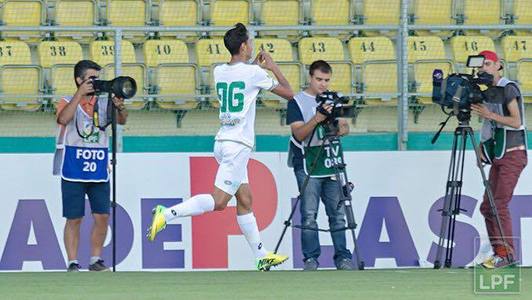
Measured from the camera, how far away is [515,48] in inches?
630

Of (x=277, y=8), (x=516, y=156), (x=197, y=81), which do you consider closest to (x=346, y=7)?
(x=277, y=8)

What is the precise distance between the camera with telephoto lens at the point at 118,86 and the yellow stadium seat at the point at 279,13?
5099 mm

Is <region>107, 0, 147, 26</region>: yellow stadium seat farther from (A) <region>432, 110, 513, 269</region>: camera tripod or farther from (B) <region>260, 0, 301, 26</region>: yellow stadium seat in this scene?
(A) <region>432, 110, 513, 269</region>: camera tripod

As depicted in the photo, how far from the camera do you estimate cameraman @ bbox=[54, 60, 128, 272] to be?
11703mm

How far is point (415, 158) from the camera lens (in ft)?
42.4

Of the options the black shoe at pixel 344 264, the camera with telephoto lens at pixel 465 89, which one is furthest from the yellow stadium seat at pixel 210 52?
the black shoe at pixel 344 264

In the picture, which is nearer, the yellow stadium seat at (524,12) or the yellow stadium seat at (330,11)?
the yellow stadium seat at (330,11)

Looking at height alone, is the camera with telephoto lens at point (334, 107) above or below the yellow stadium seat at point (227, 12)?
below

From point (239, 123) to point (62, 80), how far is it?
13.8 ft

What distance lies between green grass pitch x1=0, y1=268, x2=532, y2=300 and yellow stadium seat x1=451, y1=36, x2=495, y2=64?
5.08 metres

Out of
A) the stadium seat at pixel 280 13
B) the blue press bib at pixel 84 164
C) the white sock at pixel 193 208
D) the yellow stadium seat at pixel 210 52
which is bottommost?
the white sock at pixel 193 208

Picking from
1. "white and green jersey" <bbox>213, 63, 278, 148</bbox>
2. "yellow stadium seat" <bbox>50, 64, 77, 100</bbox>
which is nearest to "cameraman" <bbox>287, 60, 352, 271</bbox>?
"white and green jersey" <bbox>213, 63, 278, 148</bbox>

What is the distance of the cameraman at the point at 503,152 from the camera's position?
1180 centimetres

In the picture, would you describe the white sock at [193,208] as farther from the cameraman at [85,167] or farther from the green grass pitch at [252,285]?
the cameraman at [85,167]
